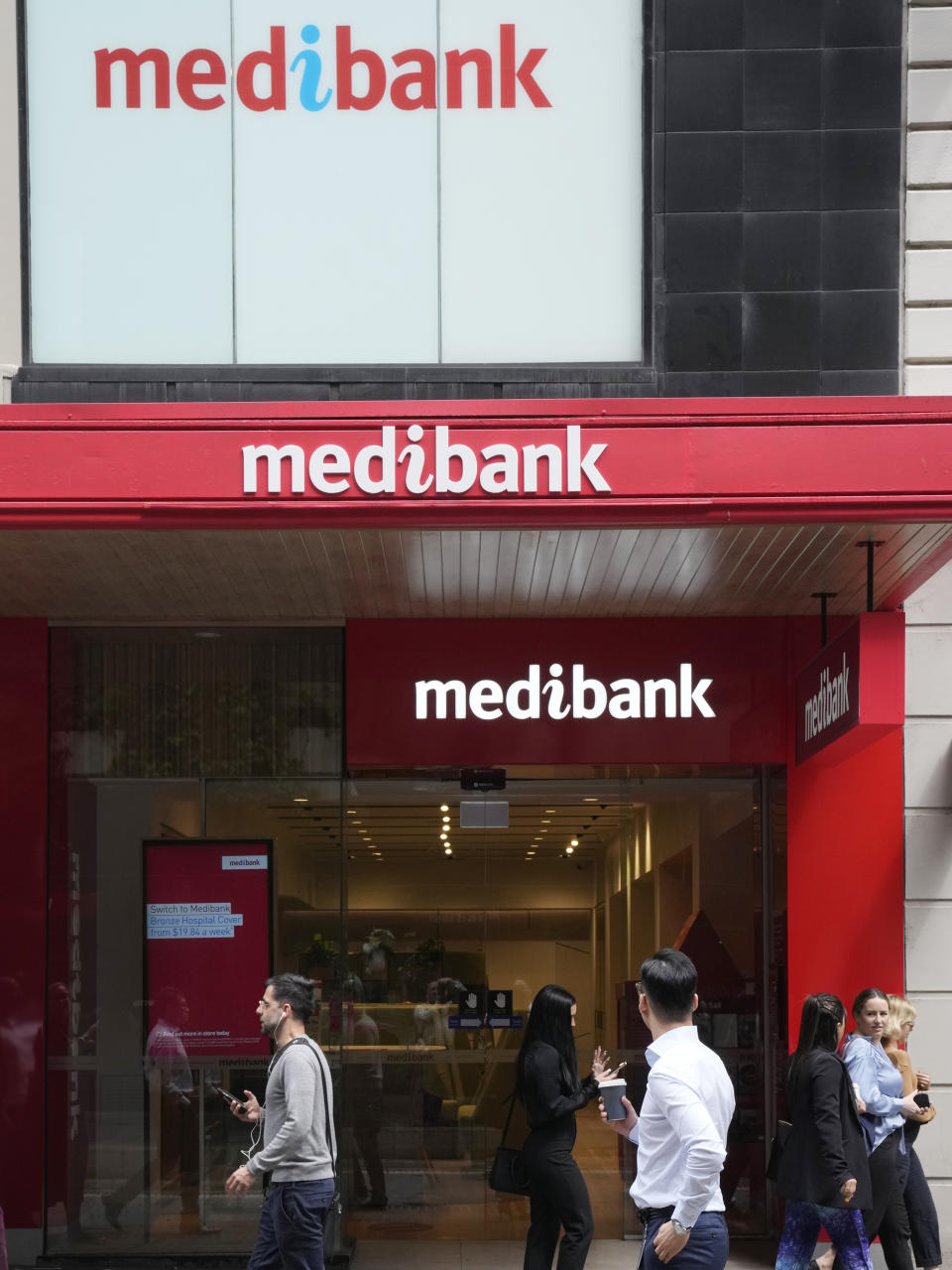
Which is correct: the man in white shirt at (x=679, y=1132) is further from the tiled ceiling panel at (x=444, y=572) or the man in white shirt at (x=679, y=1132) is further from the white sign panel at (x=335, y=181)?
the white sign panel at (x=335, y=181)

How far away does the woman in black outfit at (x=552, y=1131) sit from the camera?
876 centimetres

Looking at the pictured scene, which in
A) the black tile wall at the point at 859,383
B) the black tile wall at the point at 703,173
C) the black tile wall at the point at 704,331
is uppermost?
the black tile wall at the point at 703,173

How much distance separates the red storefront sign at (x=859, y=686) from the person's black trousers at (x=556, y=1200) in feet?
8.82

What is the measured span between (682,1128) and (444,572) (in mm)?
4811

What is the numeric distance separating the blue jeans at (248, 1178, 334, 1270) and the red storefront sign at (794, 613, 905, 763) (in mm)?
3586

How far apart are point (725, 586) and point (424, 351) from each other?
7.91ft

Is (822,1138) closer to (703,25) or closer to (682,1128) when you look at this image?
(682,1128)

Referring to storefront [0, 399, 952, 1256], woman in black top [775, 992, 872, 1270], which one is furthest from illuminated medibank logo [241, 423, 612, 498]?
woman in black top [775, 992, 872, 1270]

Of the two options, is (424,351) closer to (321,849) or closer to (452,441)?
(452,441)

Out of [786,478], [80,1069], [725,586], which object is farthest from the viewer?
[80,1069]

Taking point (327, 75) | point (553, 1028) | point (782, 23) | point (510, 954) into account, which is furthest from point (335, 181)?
point (553, 1028)

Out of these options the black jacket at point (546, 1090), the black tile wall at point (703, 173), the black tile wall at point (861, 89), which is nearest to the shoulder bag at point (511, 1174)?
the black jacket at point (546, 1090)

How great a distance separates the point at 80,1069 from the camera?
10.8 meters

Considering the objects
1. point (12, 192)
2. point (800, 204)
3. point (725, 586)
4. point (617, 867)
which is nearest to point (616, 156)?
point (800, 204)
